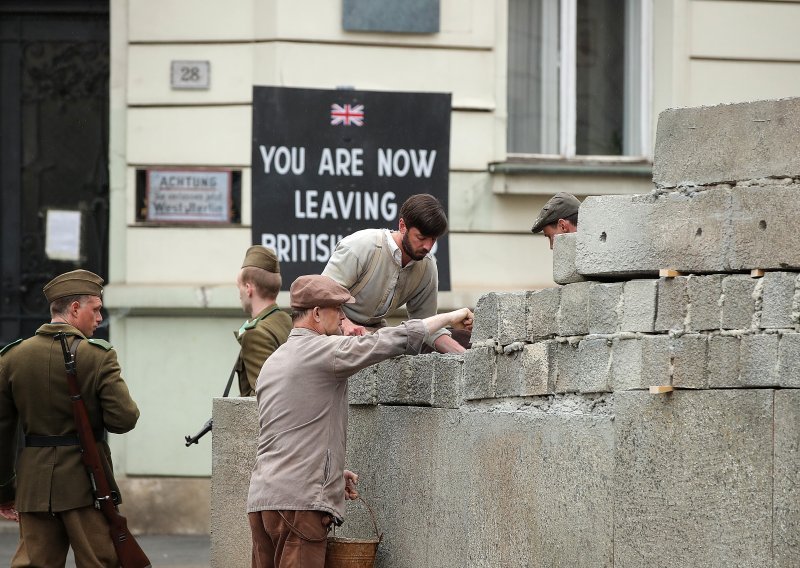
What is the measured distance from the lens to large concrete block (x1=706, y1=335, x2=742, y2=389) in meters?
5.18

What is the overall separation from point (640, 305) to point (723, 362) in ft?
1.41

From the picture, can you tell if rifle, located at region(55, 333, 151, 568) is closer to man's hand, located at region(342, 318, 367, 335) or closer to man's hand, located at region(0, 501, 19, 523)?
man's hand, located at region(0, 501, 19, 523)

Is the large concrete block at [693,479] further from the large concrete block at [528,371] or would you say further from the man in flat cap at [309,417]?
the man in flat cap at [309,417]

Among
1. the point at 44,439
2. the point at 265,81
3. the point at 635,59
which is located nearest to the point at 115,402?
the point at 44,439

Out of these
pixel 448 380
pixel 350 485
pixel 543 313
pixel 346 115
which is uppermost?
pixel 346 115

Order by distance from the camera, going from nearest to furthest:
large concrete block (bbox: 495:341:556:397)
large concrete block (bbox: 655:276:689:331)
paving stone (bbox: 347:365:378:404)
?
large concrete block (bbox: 655:276:689:331)
large concrete block (bbox: 495:341:556:397)
paving stone (bbox: 347:365:378:404)

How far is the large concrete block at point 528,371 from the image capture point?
19.8 ft

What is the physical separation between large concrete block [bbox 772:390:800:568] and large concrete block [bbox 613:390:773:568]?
3 centimetres

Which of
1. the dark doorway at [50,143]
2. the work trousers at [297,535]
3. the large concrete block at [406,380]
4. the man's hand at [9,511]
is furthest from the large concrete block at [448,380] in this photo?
the dark doorway at [50,143]

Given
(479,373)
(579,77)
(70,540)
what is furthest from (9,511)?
(579,77)

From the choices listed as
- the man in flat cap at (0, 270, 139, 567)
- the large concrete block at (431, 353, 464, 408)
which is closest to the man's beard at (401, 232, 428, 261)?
the large concrete block at (431, 353, 464, 408)

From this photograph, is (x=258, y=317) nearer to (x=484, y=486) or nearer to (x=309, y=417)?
(x=309, y=417)

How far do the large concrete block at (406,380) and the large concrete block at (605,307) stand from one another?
1357 mm

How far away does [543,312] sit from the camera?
6.12 m
